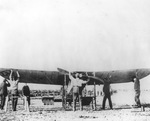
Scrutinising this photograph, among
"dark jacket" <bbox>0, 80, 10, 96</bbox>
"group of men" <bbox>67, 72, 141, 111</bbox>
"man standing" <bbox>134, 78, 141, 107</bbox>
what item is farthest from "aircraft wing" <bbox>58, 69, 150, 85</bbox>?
"dark jacket" <bbox>0, 80, 10, 96</bbox>

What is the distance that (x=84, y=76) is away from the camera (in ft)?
41.7

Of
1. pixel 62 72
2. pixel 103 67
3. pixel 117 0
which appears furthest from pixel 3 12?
pixel 103 67

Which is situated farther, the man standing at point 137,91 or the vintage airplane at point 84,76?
the vintage airplane at point 84,76

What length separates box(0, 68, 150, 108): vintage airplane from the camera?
12500mm

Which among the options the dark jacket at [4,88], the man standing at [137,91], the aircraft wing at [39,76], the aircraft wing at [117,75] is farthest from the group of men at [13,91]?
the man standing at [137,91]

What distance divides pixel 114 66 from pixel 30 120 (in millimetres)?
8000

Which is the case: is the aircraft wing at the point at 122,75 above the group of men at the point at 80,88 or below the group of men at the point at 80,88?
above

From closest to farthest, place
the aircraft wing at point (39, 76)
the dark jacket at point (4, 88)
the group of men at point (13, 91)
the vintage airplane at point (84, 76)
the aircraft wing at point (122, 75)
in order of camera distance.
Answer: the group of men at point (13, 91)
the dark jacket at point (4, 88)
the aircraft wing at point (39, 76)
the vintage airplane at point (84, 76)
the aircraft wing at point (122, 75)

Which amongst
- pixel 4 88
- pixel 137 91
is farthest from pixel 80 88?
pixel 4 88

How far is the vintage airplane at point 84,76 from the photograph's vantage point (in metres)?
12.5

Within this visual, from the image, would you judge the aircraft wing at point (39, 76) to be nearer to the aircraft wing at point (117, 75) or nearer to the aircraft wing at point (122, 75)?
the aircraft wing at point (117, 75)

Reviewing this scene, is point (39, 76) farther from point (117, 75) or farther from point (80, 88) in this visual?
point (117, 75)

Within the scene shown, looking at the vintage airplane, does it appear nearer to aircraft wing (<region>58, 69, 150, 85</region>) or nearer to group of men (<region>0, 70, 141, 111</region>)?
aircraft wing (<region>58, 69, 150, 85</region>)

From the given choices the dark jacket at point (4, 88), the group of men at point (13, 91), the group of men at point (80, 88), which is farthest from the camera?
the dark jacket at point (4, 88)
